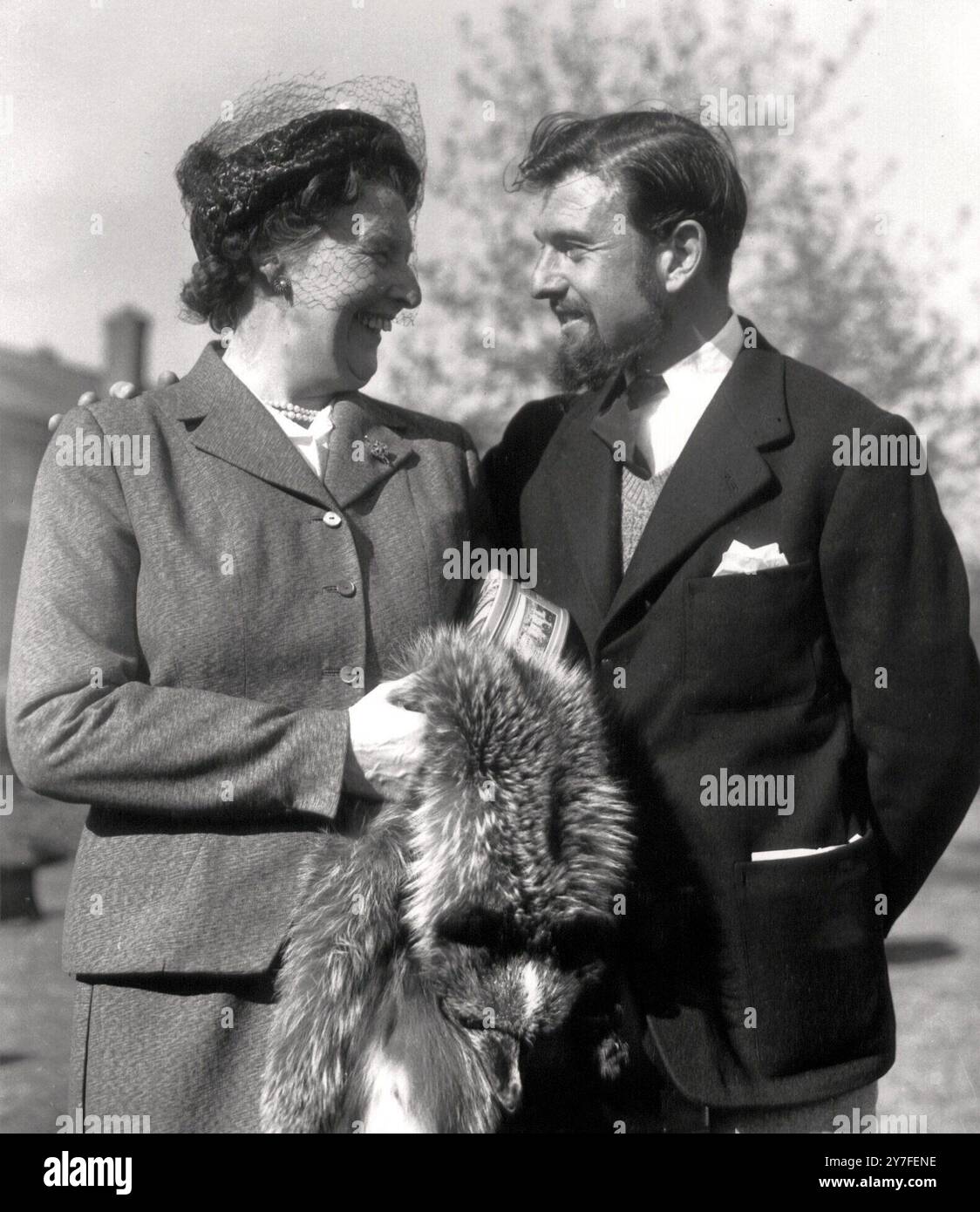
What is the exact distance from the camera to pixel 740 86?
23.2 ft

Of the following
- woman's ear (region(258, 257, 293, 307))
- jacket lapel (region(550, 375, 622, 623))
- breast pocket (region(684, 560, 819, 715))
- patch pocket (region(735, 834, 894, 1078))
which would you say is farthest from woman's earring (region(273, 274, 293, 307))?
patch pocket (region(735, 834, 894, 1078))

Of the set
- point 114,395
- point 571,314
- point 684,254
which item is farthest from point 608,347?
point 114,395

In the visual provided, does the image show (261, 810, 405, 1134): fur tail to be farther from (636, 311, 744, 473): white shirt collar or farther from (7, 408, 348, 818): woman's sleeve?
(636, 311, 744, 473): white shirt collar

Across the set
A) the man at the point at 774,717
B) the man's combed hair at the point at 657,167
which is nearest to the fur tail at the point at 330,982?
the man at the point at 774,717

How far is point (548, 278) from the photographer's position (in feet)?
9.79

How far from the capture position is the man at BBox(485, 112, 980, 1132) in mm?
2562

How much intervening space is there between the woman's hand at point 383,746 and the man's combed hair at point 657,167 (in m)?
1.27

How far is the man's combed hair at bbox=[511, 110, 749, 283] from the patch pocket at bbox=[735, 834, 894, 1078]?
1.32m

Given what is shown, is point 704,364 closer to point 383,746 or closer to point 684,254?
point 684,254

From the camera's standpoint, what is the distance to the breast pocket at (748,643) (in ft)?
8.48

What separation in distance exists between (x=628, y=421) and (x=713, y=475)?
12.5 inches

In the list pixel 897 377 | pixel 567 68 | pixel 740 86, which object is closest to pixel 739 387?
pixel 740 86
